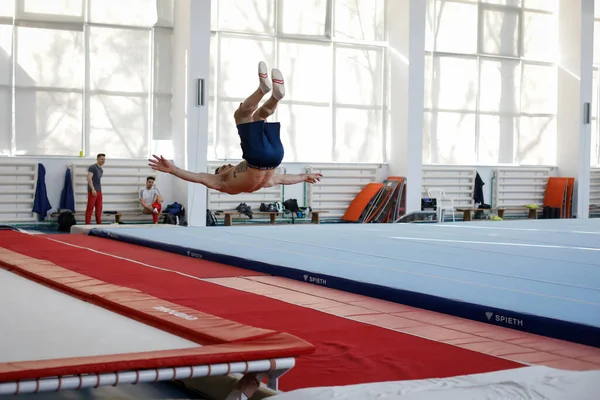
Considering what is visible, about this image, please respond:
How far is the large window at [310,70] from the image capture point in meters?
15.3

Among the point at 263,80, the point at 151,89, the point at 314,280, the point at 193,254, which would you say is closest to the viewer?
the point at 314,280

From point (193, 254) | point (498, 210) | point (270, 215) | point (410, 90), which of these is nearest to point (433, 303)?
point (193, 254)

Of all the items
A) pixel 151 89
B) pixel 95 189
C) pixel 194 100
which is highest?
pixel 151 89

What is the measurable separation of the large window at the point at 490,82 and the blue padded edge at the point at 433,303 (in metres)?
11.3

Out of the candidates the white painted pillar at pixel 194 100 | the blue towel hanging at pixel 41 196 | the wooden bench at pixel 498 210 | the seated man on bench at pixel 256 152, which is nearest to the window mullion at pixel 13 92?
the blue towel hanging at pixel 41 196

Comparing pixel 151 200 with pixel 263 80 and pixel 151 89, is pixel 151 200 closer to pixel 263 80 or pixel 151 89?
pixel 151 89

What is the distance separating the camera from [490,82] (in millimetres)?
18016

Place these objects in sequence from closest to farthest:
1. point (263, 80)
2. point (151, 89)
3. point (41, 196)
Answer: point (263, 80)
point (41, 196)
point (151, 89)

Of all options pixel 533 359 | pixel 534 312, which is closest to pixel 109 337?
pixel 533 359

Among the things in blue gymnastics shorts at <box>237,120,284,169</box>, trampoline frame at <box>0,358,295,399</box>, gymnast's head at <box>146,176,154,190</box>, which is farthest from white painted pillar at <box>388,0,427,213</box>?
trampoline frame at <box>0,358,295,399</box>

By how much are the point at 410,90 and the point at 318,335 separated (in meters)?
12.6

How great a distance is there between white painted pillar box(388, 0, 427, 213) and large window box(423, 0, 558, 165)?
3.89 ft

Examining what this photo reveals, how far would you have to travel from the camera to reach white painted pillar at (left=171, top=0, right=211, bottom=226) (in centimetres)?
1384

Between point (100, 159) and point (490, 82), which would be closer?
point (100, 159)
